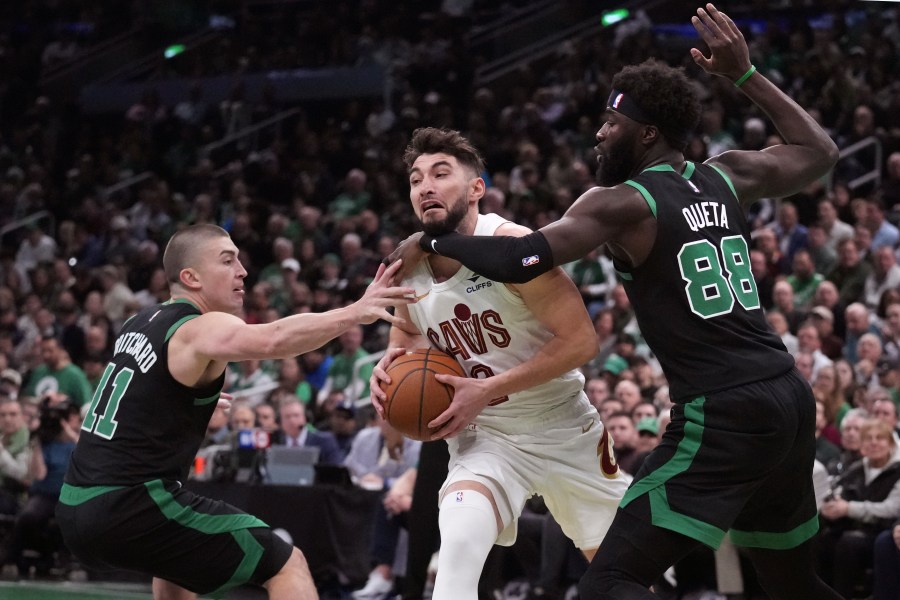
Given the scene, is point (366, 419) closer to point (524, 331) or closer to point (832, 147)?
point (524, 331)

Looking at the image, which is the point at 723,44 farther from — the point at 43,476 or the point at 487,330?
the point at 43,476

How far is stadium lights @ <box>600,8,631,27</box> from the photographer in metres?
19.4

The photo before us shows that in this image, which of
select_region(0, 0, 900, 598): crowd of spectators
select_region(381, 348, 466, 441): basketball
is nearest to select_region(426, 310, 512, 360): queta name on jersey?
select_region(381, 348, 466, 441): basketball

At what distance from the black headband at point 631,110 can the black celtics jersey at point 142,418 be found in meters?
1.88

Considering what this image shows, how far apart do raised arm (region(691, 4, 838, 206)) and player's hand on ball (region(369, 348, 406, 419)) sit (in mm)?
1468

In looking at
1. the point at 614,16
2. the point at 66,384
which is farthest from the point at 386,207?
the point at 614,16

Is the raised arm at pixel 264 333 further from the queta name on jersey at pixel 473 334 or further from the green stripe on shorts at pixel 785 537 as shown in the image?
the green stripe on shorts at pixel 785 537

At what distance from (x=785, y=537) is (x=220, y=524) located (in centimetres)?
215

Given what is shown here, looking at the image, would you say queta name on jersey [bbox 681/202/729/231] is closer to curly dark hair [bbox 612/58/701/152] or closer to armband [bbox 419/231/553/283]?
curly dark hair [bbox 612/58/701/152]

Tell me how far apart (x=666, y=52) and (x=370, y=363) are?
24.7 ft

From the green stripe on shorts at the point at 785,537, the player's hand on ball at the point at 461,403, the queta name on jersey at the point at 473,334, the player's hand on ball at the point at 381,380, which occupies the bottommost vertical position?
the green stripe on shorts at the point at 785,537

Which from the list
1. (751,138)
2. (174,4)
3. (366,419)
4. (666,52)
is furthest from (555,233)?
(174,4)

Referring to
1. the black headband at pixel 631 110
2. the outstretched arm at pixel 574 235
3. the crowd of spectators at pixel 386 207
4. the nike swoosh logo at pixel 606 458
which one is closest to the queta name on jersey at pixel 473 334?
the nike swoosh logo at pixel 606 458

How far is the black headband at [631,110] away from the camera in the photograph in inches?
178
